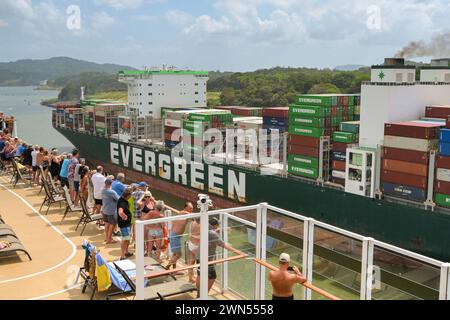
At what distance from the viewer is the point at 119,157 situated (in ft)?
107

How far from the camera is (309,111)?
770 inches

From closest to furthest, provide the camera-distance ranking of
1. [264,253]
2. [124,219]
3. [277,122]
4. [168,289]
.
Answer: [168,289]
[264,253]
[124,219]
[277,122]

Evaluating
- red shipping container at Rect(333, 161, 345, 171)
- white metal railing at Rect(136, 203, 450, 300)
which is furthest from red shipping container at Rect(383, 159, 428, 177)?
white metal railing at Rect(136, 203, 450, 300)

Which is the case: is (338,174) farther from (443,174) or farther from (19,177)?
(19,177)

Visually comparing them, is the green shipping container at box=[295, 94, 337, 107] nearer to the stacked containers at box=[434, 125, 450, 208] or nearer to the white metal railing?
the stacked containers at box=[434, 125, 450, 208]

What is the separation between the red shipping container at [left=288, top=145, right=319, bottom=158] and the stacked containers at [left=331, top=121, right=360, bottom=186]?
714 mm

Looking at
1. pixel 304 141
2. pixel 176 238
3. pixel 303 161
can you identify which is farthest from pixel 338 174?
pixel 176 238

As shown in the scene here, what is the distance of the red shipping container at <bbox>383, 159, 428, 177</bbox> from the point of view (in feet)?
48.9

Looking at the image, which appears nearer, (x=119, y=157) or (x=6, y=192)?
(x=6, y=192)

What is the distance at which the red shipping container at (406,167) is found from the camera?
14.9 meters

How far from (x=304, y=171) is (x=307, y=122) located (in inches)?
76.4

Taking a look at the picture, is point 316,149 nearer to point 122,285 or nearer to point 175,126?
point 175,126
